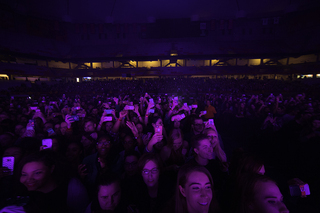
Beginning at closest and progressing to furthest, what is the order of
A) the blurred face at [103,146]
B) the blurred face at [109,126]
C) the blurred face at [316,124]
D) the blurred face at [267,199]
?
the blurred face at [267,199]
the blurred face at [103,146]
the blurred face at [316,124]
the blurred face at [109,126]

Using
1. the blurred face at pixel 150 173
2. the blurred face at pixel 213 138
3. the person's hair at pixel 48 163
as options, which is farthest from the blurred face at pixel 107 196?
the blurred face at pixel 213 138

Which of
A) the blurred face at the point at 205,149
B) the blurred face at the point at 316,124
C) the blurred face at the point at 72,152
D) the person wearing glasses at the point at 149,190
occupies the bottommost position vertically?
the person wearing glasses at the point at 149,190

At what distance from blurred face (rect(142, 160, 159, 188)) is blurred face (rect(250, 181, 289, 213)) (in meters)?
1.32

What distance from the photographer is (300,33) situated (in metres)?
27.7

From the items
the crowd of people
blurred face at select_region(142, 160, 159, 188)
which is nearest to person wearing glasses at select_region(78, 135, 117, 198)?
the crowd of people

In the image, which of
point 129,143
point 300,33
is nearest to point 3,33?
point 129,143

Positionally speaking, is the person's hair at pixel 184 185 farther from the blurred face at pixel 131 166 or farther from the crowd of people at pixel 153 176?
the blurred face at pixel 131 166

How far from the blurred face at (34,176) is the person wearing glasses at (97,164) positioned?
25.5 inches

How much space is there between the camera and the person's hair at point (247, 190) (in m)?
1.62

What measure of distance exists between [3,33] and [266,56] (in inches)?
2035

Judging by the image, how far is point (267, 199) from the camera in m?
1.50

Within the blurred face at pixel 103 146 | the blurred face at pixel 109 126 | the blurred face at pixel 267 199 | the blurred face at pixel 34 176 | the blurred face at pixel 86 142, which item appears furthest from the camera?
the blurred face at pixel 109 126

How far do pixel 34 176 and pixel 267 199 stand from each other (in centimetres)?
294

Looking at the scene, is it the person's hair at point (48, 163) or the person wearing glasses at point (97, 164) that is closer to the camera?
the person's hair at point (48, 163)
